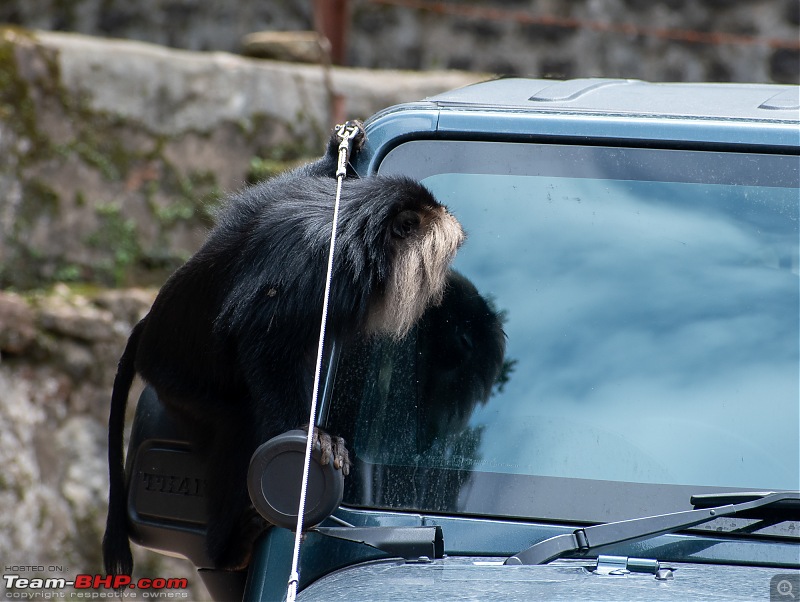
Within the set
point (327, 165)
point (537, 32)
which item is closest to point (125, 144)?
point (327, 165)

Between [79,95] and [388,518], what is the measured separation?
12.2ft

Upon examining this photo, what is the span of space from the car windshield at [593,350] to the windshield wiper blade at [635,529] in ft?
0.26

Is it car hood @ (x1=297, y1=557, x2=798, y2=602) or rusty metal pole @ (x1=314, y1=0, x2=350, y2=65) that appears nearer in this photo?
car hood @ (x1=297, y1=557, x2=798, y2=602)

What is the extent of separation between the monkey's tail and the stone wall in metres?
4.20

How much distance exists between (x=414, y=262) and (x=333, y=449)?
709mm

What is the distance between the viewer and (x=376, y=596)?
3.99ft

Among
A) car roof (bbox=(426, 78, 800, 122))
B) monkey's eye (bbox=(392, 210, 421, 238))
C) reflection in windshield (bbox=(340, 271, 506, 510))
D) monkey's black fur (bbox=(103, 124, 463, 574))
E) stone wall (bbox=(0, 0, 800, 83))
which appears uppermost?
stone wall (bbox=(0, 0, 800, 83))

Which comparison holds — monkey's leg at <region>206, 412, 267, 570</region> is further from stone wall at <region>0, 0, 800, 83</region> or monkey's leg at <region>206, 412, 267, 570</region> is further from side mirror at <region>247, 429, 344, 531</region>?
stone wall at <region>0, 0, 800, 83</region>

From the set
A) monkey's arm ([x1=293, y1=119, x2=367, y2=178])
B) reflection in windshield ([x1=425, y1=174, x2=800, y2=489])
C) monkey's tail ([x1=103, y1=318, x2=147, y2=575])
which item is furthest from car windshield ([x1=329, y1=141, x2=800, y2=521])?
monkey's tail ([x1=103, y1=318, x2=147, y2=575])

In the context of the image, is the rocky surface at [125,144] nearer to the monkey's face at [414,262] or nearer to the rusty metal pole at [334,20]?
the rusty metal pole at [334,20]

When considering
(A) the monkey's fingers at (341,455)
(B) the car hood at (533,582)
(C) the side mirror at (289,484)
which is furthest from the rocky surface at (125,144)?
(B) the car hood at (533,582)

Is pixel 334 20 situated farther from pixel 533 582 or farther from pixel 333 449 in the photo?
pixel 533 582

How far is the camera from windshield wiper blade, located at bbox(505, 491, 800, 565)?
1354 millimetres

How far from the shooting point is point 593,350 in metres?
1.60
